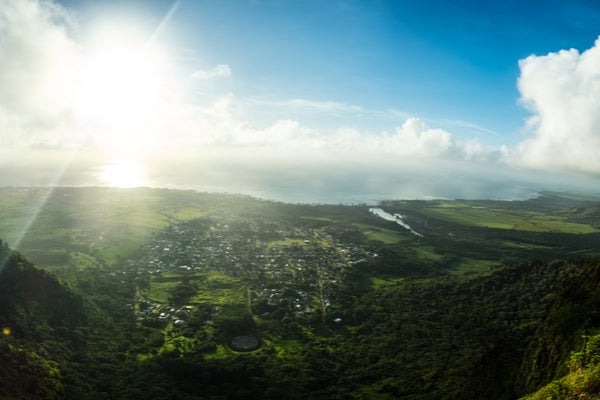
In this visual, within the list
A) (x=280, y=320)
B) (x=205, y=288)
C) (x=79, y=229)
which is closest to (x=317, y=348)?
(x=280, y=320)

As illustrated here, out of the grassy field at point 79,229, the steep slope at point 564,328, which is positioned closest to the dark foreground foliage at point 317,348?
the steep slope at point 564,328

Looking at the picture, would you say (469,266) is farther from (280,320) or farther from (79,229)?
(79,229)

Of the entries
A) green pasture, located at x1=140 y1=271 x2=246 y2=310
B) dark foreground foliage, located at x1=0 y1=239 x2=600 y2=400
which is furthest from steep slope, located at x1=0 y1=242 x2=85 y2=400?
green pasture, located at x1=140 y1=271 x2=246 y2=310

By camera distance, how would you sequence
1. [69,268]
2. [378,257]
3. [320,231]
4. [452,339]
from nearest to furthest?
[452,339]
[69,268]
[378,257]
[320,231]

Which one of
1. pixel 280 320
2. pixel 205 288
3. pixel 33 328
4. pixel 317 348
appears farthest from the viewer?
pixel 205 288

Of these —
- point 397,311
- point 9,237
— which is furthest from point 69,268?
point 397,311

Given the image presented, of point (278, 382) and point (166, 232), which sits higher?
point (166, 232)

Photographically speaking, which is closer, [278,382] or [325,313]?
[278,382]

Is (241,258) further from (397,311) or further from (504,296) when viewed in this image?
(504,296)

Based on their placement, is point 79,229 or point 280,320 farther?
point 79,229
